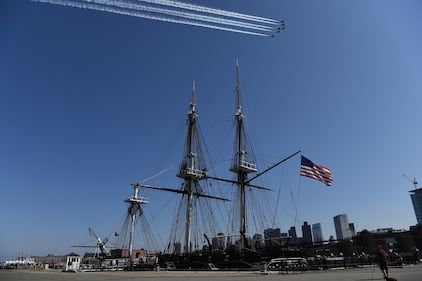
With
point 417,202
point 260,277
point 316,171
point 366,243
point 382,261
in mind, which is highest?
point 417,202

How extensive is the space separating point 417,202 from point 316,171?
173837mm

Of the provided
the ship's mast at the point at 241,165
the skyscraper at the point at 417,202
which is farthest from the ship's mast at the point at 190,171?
the skyscraper at the point at 417,202

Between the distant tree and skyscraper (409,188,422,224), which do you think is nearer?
the distant tree

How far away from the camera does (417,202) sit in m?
170

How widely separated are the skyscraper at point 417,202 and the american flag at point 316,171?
16441 centimetres

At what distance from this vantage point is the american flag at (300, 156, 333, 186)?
3509 centimetres

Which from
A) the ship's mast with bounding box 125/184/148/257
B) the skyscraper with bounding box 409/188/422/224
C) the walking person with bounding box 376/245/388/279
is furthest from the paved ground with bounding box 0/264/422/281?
the skyscraper with bounding box 409/188/422/224

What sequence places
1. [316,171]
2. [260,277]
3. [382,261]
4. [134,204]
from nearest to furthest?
1. [382,261]
2. [260,277]
3. [316,171]
4. [134,204]

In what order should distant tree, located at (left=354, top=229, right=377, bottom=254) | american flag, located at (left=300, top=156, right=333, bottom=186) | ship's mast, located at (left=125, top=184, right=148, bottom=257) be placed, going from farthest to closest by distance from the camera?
1. distant tree, located at (left=354, top=229, right=377, bottom=254)
2. ship's mast, located at (left=125, top=184, right=148, bottom=257)
3. american flag, located at (left=300, top=156, right=333, bottom=186)

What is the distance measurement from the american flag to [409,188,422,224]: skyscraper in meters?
164

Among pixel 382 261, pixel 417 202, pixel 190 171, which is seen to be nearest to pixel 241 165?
pixel 190 171

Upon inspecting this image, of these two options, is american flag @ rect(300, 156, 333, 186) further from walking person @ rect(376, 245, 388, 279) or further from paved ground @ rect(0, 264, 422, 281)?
walking person @ rect(376, 245, 388, 279)

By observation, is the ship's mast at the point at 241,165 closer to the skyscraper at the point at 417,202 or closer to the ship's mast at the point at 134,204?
the ship's mast at the point at 134,204

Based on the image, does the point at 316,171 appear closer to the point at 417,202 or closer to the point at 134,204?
the point at 134,204
